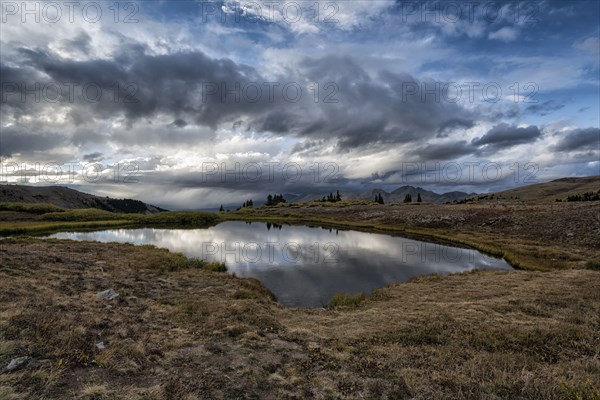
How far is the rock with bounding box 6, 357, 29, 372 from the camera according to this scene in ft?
33.4

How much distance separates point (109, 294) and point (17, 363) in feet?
35.0

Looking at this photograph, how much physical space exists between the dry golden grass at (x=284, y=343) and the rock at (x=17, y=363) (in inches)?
11.8

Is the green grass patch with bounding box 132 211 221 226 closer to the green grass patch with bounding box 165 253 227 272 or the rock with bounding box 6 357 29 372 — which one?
the green grass patch with bounding box 165 253 227 272

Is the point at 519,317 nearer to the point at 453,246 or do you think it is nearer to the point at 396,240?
the point at 453,246

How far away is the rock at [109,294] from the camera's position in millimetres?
20062

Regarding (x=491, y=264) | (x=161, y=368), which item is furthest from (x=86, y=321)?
(x=491, y=264)

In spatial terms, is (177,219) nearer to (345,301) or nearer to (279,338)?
(345,301)

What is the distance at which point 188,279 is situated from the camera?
29000 mm

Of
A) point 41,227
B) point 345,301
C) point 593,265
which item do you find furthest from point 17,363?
point 41,227

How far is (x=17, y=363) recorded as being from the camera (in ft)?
34.1

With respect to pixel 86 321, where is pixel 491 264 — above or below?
below

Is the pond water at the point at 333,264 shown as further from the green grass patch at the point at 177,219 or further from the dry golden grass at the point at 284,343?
the green grass patch at the point at 177,219

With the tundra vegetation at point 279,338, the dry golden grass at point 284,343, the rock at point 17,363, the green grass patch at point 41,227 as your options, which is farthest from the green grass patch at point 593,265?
the green grass patch at point 41,227

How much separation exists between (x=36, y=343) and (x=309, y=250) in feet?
141
